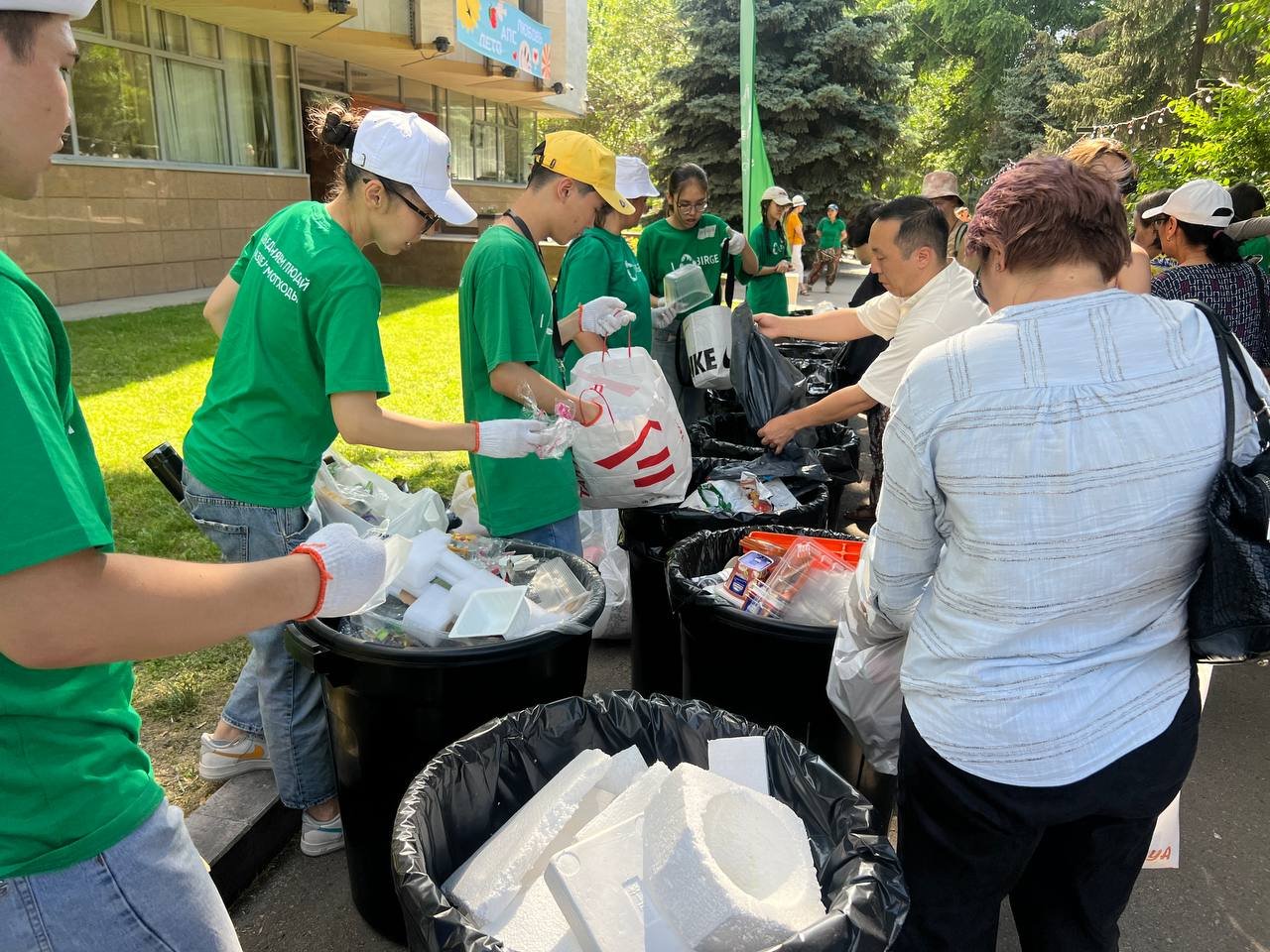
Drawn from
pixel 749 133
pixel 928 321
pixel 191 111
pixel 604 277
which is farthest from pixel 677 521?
pixel 191 111

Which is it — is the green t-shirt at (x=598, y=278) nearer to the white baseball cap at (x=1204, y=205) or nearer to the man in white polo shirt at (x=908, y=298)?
the man in white polo shirt at (x=908, y=298)

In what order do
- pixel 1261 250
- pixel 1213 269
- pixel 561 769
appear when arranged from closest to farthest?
pixel 561 769 → pixel 1213 269 → pixel 1261 250

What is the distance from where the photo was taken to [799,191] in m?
18.0

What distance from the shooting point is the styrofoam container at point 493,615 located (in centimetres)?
190

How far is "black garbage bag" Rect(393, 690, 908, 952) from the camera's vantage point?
126 centimetres

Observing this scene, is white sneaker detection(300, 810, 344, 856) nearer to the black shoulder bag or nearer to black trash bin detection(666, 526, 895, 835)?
black trash bin detection(666, 526, 895, 835)

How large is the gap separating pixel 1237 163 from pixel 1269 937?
17.5 feet

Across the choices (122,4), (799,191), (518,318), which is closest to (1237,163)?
(518,318)

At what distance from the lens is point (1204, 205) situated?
3.45 meters

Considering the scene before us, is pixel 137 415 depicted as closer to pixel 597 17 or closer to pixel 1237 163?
pixel 1237 163

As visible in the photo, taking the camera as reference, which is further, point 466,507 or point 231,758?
point 466,507

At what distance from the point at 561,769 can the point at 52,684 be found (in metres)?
0.97

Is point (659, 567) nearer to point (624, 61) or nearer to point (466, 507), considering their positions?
point (466, 507)

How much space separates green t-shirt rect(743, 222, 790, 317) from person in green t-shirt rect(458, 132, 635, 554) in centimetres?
363
